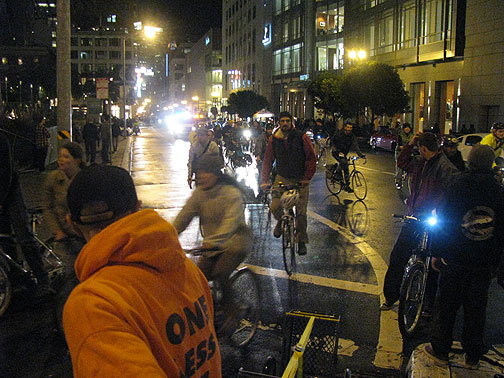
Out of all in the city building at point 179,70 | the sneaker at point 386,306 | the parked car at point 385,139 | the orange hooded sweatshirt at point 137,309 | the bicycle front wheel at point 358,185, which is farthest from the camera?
the city building at point 179,70

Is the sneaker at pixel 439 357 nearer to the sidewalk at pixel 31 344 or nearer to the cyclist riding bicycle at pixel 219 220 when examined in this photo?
the cyclist riding bicycle at pixel 219 220

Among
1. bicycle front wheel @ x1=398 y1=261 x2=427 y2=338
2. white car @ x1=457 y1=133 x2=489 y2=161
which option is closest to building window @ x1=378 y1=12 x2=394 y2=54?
white car @ x1=457 y1=133 x2=489 y2=161

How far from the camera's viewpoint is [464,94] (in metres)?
37.9

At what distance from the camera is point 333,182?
49.0 feet

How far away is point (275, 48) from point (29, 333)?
74502mm

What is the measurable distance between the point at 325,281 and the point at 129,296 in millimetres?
5984

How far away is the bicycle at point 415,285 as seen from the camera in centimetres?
557

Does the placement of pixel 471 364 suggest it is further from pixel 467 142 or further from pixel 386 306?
pixel 467 142

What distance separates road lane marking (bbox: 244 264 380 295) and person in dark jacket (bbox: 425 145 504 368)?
232cm

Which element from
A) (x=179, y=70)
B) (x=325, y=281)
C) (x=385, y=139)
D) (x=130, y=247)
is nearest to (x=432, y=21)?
(x=385, y=139)

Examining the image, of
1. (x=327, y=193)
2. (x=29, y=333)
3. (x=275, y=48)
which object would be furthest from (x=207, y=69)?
(x=29, y=333)

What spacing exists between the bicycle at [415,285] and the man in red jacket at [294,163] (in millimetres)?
2746

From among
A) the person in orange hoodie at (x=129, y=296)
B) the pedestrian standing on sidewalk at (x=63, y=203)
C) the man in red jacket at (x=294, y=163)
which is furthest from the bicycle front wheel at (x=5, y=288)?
the person in orange hoodie at (x=129, y=296)

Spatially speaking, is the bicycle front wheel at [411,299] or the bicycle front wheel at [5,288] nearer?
the bicycle front wheel at [411,299]
